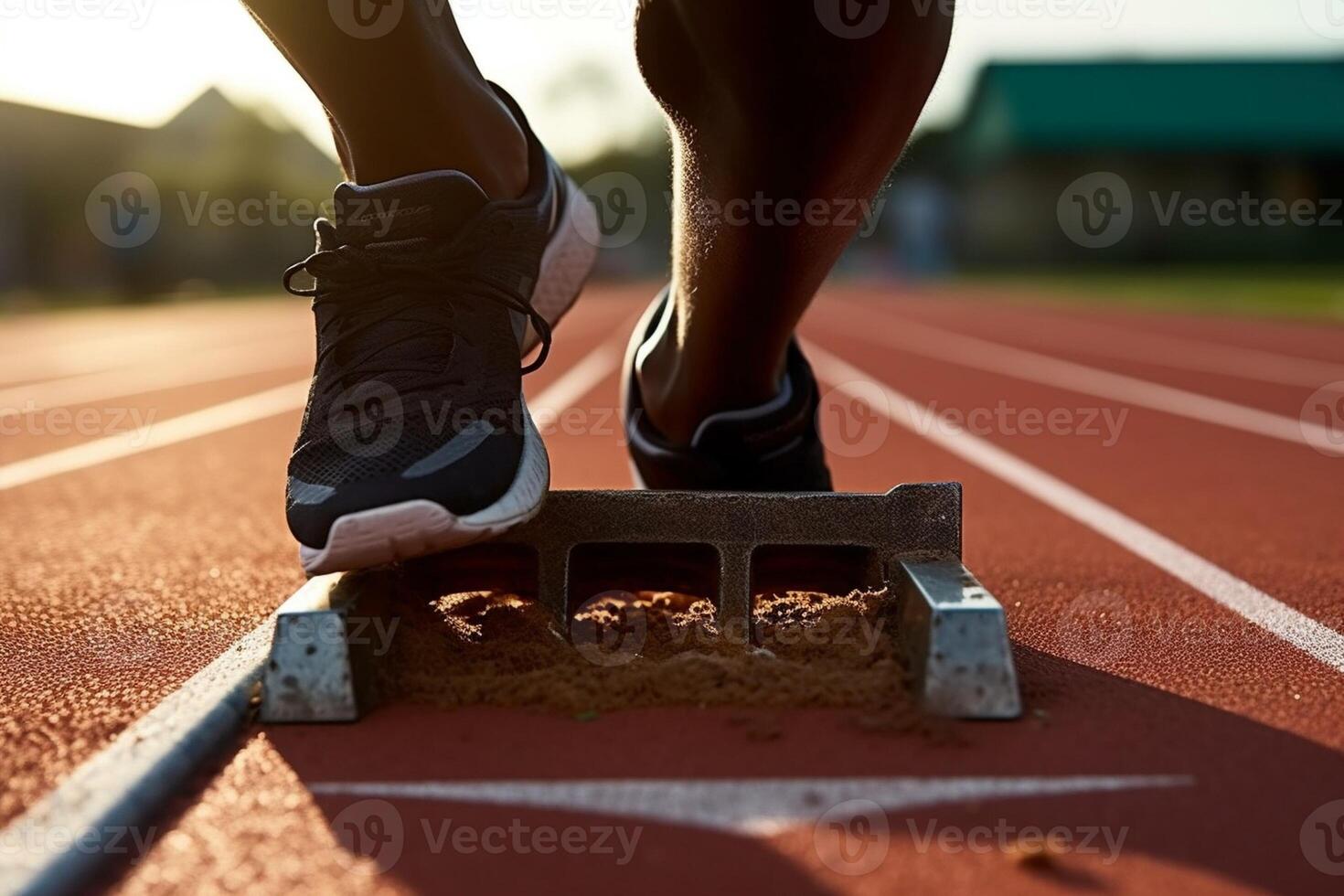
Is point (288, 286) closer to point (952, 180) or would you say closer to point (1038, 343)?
point (1038, 343)

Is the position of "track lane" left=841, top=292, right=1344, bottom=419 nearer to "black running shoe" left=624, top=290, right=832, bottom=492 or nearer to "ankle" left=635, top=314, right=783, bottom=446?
"black running shoe" left=624, top=290, right=832, bottom=492

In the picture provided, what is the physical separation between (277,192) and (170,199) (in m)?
4.40

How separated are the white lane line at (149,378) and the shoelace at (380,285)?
4759 mm

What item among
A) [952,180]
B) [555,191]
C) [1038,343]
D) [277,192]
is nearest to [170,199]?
[277,192]

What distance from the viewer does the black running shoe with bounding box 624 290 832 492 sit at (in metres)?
2.28

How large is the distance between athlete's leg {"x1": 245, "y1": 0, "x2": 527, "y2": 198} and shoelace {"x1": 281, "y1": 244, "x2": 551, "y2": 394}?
171 mm

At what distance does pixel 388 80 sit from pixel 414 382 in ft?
1.53

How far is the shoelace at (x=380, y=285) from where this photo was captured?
1.79 metres

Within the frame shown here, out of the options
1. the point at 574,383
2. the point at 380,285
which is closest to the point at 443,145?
the point at 380,285

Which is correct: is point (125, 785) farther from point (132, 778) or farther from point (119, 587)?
point (119, 587)

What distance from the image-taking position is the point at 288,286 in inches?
80.2

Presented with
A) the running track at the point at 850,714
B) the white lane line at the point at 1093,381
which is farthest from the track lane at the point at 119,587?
the white lane line at the point at 1093,381

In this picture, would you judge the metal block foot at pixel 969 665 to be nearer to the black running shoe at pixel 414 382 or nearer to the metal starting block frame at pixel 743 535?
the metal starting block frame at pixel 743 535

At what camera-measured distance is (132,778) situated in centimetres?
131
